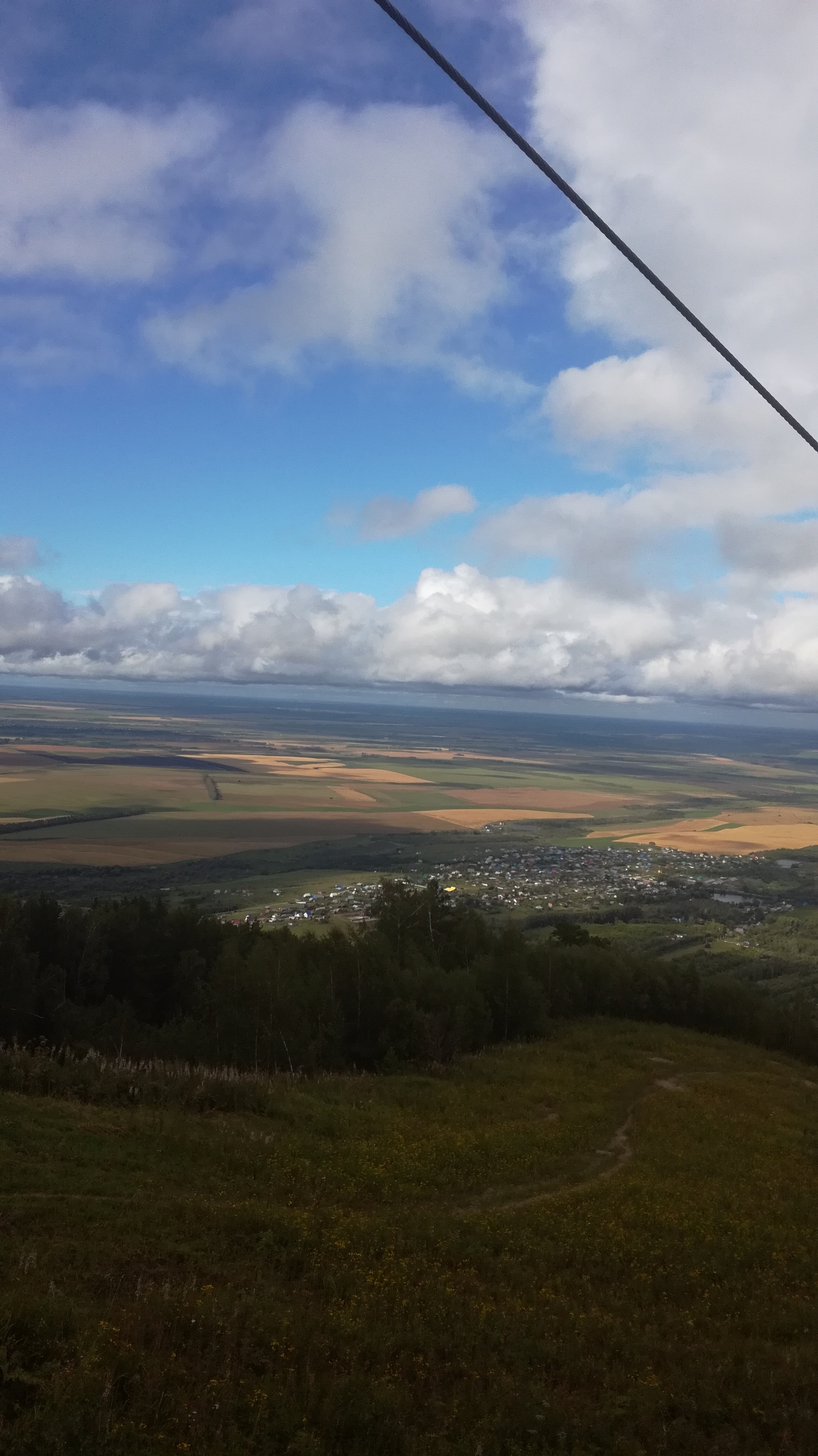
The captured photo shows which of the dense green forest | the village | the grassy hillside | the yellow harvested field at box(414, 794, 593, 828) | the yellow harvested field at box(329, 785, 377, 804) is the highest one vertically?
the grassy hillside

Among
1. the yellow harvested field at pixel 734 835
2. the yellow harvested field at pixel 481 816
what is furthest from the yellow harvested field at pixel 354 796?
the yellow harvested field at pixel 734 835

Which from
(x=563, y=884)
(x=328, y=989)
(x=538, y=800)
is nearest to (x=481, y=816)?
(x=538, y=800)

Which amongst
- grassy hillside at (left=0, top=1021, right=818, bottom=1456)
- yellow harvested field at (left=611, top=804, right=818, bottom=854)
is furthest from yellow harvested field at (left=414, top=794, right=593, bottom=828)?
grassy hillside at (left=0, top=1021, right=818, bottom=1456)

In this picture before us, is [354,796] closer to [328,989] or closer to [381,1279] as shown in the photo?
[328,989]

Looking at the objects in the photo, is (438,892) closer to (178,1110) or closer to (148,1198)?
(178,1110)

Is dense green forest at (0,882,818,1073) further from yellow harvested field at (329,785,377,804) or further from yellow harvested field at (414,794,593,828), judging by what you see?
yellow harvested field at (329,785,377,804)
